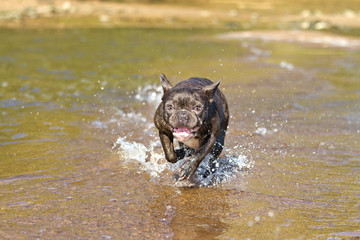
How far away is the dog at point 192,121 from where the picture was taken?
645 centimetres

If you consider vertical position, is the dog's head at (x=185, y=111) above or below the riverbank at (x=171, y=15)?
above

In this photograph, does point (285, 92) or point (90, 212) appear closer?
point (90, 212)

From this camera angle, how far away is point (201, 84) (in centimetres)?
735

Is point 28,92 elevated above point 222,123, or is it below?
below

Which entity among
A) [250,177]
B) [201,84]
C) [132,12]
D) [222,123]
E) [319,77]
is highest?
[201,84]

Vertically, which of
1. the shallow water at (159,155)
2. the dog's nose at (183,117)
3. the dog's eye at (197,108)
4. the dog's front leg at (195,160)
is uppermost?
the dog's eye at (197,108)

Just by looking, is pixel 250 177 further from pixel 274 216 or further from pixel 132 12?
pixel 132 12

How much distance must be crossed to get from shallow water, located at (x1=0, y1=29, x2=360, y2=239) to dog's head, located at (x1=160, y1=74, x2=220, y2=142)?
89cm

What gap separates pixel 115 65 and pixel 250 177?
11051mm

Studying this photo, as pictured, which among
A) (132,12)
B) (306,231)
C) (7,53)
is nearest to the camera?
(306,231)

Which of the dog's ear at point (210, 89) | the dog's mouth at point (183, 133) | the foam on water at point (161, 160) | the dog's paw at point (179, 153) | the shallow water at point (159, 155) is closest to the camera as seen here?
the shallow water at point (159, 155)

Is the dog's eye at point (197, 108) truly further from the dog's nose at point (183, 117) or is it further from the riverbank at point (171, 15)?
the riverbank at point (171, 15)

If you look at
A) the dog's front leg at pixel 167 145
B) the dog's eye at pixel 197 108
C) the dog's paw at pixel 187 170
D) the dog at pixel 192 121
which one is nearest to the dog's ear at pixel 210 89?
the dog at pixel 192 121

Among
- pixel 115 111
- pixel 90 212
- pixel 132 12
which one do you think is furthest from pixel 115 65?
pixel 132 12
